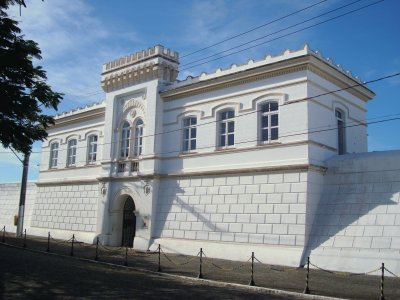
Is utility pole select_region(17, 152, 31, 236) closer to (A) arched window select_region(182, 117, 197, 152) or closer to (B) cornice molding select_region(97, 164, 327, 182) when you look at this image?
(B) cornice molding select_region(97, 164, 327, 182)

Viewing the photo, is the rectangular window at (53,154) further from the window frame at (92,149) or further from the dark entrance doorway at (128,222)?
the dark entrance doorway at (128,222)

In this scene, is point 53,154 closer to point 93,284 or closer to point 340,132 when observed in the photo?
point 340,132

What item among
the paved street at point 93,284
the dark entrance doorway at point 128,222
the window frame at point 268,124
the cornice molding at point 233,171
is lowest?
the paved street at point 93,284

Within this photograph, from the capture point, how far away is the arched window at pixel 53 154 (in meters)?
32.3

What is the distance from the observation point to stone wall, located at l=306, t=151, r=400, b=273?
618 inches

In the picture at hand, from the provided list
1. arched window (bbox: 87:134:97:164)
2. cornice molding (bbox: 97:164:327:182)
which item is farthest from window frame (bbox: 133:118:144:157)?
arched window (bbox: 87:134:97:164)

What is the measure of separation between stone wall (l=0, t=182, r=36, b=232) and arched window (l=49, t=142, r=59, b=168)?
3.42 meters

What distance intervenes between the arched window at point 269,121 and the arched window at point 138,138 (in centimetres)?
781

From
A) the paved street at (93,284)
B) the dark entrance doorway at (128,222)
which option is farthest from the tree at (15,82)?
the dark entrance doorway at (128,222)

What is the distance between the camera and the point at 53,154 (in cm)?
3278

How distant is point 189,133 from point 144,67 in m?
4.87

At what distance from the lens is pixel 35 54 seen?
1164 cm

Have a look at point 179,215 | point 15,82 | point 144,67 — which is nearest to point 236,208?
point 179,215

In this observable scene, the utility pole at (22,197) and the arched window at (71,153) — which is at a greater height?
the arched window at (71,153)
